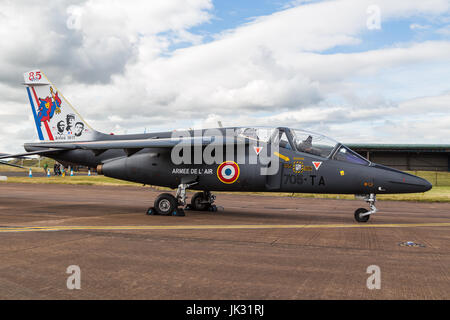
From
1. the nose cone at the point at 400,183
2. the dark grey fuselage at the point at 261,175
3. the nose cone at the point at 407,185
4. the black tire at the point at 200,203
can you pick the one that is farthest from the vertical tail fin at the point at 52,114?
the nose cone at the point at 407,185

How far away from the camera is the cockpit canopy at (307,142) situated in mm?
12164

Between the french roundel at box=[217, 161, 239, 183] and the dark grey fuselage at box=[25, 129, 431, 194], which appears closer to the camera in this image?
the dark grey fuselage at box=[25, 129, 431, 194]

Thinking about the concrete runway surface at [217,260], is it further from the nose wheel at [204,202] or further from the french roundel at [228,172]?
the nose wheel at [204,202]

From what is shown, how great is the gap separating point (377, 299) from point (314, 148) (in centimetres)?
819

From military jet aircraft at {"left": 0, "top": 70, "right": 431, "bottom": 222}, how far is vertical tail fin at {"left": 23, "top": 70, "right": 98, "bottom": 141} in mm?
621

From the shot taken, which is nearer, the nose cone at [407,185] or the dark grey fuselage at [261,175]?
the nose cone at [407,185]

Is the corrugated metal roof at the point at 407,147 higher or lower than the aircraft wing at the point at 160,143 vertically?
higher

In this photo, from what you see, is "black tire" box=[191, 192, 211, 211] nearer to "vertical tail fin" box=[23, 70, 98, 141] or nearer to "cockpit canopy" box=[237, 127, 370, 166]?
"cockpit canopy" box=[237, 127, 370, 166]

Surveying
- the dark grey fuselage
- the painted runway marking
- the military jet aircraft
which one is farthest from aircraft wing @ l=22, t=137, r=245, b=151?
the painted runway marking

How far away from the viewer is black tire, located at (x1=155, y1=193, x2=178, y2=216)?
1342cm

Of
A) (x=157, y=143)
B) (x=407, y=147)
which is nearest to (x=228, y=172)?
(x=157, y=143)
